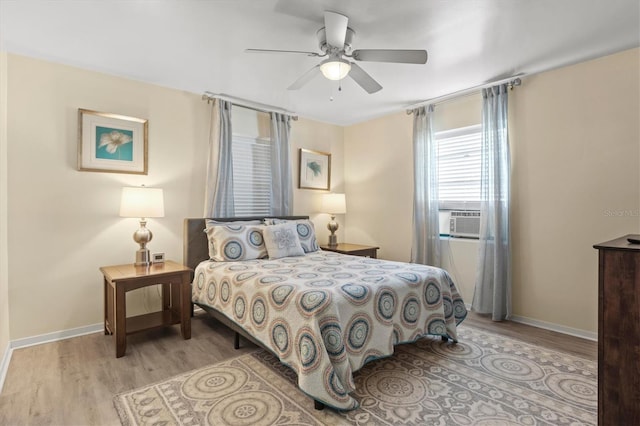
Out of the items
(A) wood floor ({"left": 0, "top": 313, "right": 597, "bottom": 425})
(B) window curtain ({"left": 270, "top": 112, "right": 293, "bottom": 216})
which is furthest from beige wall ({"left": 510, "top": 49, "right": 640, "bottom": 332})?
(B) window curtain ({"left": 270, "top": 112, "right": 293, "bottom": 216})

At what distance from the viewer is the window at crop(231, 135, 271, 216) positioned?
4.05 meters

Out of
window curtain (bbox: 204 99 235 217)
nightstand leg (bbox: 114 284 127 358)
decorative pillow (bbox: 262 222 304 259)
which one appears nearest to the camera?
nightstand leg (bbox: 114 284 127 358)

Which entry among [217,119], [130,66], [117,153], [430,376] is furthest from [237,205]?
[430,376]

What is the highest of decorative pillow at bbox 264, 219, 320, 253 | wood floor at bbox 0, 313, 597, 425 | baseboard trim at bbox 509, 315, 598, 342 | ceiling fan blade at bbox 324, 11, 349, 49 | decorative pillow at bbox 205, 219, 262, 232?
ceiling fan blade at bbox 324, 11, 349, 49

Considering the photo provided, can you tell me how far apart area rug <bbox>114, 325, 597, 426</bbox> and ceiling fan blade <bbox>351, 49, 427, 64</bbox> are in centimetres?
224

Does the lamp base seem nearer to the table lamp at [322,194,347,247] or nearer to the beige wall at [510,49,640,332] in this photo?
the table lamp at [322,194,347,247]

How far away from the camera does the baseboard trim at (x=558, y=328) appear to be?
9.76 ft

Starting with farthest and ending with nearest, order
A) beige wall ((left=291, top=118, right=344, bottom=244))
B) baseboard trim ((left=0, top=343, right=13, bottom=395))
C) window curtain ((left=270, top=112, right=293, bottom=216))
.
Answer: beige wall ((left=291, top=118, right=344, bottom=244))
window curtain ((left=270, top=112, right=293, bottom=216))
baseboard trim ((left=0, top=343, right=13, bottom=395))

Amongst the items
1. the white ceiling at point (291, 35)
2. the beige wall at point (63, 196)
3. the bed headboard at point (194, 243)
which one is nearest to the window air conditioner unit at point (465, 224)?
the white ceiling at point (291, 35)

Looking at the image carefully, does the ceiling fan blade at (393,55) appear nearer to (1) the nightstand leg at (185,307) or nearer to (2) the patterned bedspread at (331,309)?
(2) the patterned bedspread at (331,309)

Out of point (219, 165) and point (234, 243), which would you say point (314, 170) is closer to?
point (219, 165)

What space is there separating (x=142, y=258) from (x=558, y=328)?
4099mm

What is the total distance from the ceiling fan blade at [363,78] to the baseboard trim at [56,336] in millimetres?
3327

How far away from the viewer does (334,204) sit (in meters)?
4.75
